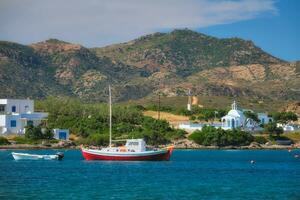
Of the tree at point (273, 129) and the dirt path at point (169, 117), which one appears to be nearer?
the tree at point (273, 129)

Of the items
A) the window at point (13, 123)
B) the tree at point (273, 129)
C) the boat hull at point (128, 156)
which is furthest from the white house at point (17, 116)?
the tree at point (273, 129)

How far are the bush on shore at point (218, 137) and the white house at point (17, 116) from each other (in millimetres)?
29631

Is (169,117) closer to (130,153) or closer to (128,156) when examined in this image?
(128,156)

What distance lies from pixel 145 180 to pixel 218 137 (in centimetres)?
7094

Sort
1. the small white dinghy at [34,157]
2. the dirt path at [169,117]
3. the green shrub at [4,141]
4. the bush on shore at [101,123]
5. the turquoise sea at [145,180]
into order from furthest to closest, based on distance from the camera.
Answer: the dirt path at [169,117]
the bush on shore at [101,123]
the green shrub at [4,141]
the small white dinghy at [34,157]
the turquoise sea at [145,180]

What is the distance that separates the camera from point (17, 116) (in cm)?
12588

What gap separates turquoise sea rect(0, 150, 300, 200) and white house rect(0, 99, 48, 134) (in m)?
40.7

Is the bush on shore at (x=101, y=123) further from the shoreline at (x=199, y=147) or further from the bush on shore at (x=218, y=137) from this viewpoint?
the shoreline at (x=199, y=147)

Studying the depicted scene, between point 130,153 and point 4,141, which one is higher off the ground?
point 4,141

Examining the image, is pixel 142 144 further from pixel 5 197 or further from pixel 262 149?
pixel 262 149

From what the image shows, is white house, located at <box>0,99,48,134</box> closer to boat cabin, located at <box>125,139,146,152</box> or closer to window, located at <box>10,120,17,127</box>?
window, located at <box>10,120,17,127</box>

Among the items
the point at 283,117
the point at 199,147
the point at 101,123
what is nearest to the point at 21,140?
the point at 101,123

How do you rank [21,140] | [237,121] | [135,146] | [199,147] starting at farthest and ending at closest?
[237,121] < [199,147] < [21,140] < [135,146]

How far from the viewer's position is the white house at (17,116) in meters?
125
